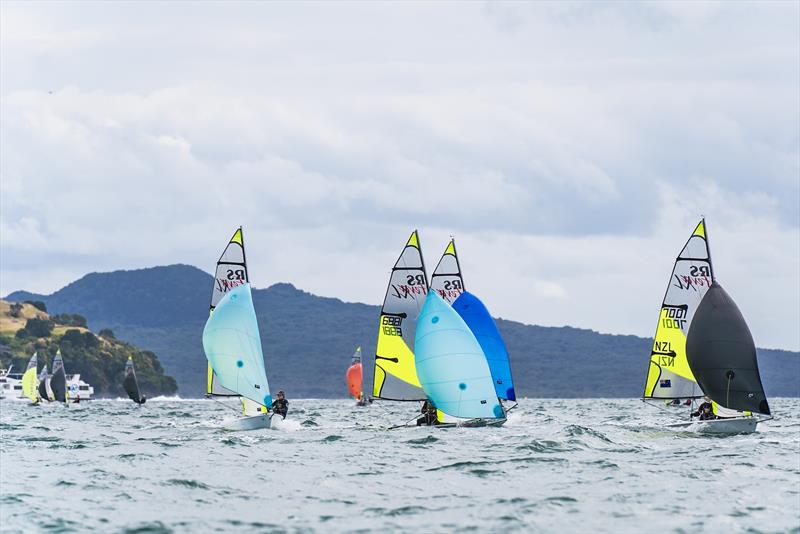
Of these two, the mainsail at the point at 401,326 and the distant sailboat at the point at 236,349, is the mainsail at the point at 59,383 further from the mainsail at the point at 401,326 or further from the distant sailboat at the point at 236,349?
the distant sailboat at the point at 236,349

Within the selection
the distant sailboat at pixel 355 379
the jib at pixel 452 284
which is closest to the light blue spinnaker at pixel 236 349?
the jib at pixel 452 284

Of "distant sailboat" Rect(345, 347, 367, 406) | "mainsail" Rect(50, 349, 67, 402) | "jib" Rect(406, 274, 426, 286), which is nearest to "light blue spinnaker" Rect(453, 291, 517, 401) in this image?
"jib" Rect(406, 274, 426, 286)

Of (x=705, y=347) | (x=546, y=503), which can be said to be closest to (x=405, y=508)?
(x=546, y=503)

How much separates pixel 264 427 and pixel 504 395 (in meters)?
11.1

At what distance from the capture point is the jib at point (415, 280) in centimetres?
5647

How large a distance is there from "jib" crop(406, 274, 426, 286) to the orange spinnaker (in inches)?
3614

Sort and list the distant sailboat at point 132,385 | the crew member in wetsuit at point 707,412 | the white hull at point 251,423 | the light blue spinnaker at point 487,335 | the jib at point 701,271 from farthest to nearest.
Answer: the distant sailboat at point 132,385
the jib at point 701,271
the light blue spinnaker at point 487,335
the white hull at point 251,423
the crew member in wetsuit at point 707,412

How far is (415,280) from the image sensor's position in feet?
186

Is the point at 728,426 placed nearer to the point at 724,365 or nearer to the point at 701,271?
the point at 724,365

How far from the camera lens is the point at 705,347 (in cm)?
5022

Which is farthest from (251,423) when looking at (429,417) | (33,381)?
(33,381)

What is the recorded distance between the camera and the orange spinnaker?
150 m

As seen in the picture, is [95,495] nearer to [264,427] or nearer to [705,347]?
[264,427]

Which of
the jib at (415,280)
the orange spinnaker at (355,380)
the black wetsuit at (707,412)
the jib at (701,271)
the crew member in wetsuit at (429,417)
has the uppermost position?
the jib at (701,271)
